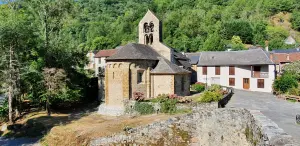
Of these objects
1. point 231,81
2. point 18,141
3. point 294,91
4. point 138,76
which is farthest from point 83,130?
point 231,81

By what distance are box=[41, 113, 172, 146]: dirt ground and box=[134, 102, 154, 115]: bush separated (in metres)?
1.89

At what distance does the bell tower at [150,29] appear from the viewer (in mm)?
29906

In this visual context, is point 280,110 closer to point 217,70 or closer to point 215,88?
point 215,88

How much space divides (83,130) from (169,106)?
7733 mm

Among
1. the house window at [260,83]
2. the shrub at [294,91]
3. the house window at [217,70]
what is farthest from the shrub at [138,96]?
the house window at [260,83]

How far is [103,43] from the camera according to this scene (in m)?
91.1

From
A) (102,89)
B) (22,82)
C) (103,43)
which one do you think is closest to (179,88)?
(102,89)

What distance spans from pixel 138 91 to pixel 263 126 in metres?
18.1

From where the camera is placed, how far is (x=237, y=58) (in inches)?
1513

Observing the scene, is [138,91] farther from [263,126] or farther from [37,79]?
[263,126]

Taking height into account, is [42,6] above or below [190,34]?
below

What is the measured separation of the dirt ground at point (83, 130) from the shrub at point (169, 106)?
3.31 ft

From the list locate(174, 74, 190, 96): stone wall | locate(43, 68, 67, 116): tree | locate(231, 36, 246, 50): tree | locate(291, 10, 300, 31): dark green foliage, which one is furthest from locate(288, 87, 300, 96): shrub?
locate(291, 10, 300, 31): dark green foliage

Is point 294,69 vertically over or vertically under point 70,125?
over
